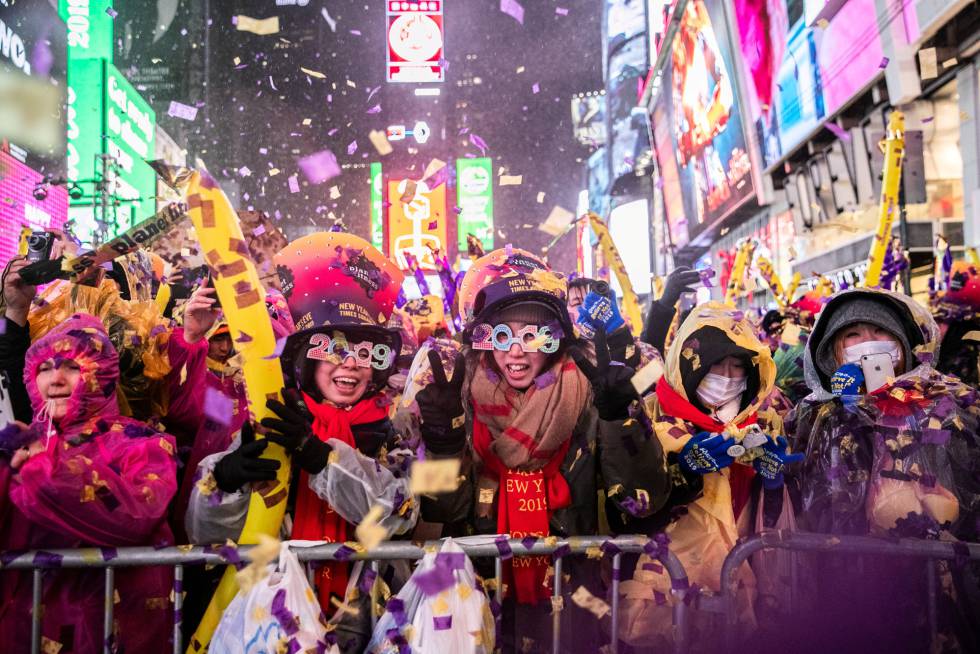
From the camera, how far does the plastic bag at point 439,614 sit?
217cm

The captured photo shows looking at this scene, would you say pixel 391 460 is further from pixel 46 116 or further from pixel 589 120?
pixel 589 120

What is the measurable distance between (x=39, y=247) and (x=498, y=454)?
7.08 ft

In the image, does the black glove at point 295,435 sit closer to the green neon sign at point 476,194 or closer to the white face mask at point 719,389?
Answer: the white face mask at point 719,389

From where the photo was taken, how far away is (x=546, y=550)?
2.44 meters

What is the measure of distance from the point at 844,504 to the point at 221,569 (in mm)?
2496

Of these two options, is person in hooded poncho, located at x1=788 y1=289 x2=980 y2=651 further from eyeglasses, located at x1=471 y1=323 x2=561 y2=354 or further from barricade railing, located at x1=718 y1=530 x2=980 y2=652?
eyeglasses, located at x1=471 y1=323 x2=561 y2=354

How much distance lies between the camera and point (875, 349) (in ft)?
11.5

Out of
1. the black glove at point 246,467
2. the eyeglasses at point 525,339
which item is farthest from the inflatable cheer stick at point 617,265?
the black glove at point 246,467

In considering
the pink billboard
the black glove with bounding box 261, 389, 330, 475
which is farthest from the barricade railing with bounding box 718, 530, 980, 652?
the pink billboard

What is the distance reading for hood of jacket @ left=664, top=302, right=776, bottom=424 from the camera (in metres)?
3.06

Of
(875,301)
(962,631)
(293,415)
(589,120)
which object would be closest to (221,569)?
(293,415)

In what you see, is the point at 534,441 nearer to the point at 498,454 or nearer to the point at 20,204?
the point at 498,454

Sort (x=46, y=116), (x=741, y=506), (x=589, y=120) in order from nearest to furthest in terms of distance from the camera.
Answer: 1. (x=741, y=506)
2. (x=46, y=116)
3. (x=589, y=120)

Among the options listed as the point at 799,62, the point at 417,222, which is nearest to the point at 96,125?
the point at 417,222
